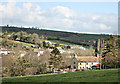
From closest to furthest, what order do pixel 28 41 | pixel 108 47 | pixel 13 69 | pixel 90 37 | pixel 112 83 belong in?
pixel 112 83, pixel 13 69, pixel 108 47, pixel 28 41, pixel 90 37

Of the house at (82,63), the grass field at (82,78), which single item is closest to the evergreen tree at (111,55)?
the house at (82,63)

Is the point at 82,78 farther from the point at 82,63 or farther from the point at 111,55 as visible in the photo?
the point at 82,63

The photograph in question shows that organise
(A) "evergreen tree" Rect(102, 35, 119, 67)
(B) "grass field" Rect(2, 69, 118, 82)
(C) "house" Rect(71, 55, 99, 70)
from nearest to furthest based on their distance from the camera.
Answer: (B) "grass field" Rect(2, 69, 118, 82), (A) "evergreen tree" Rect(102, 35, 119, 67), (C) "house" Rect(71, 55, 99, 70)

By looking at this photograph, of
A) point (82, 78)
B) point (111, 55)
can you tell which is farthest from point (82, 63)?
point (82, 78)

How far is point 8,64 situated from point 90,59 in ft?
100

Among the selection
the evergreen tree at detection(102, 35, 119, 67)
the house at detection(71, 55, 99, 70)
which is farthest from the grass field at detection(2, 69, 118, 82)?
the house at detection(71, 55, 99, 70)

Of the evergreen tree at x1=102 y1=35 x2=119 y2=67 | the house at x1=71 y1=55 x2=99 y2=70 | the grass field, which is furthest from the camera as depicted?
the house at x1=71 y1=55 x2=99 y2=70

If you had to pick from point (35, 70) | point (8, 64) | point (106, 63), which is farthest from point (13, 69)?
point (106, 63)

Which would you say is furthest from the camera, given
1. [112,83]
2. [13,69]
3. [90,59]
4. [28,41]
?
[28,41]

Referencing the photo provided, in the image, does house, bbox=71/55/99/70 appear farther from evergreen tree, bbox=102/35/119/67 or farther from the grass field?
the grass field

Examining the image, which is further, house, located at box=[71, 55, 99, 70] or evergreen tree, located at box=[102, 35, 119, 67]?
house, located at box=[71, 55, 99, 70]

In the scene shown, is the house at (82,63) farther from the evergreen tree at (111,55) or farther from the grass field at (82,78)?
the grass field at (82,78)

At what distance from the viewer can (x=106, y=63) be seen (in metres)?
48.7

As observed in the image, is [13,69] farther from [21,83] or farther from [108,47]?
[21,83]
